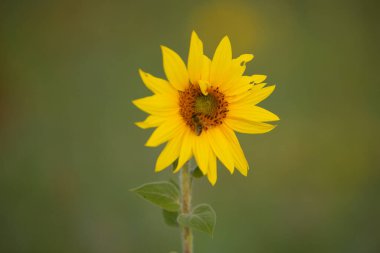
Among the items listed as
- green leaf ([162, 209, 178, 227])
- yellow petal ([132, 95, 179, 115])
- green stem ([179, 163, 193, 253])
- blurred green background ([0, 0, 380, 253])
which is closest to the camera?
yellow petal ([132, 95, 179, 115])

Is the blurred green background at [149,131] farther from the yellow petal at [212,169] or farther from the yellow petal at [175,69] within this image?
the yellow petal at [175,69]

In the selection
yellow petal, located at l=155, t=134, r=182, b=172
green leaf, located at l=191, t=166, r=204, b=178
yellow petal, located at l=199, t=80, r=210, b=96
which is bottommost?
green leaf, located at l=191, t=166, r=204, b=178

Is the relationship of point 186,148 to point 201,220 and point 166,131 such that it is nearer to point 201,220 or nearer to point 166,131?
point 166,131

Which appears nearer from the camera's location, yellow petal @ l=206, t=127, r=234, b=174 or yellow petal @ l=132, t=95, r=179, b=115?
yellow petal @ l=132, t=95, r=179, b=115

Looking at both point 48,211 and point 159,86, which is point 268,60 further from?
point 159,86

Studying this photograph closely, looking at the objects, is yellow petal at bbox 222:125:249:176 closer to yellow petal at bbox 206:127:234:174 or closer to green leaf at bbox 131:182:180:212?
yellow petal at bbox 206:127:234:174

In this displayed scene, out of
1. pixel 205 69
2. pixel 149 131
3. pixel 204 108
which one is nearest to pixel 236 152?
pixel 204 108

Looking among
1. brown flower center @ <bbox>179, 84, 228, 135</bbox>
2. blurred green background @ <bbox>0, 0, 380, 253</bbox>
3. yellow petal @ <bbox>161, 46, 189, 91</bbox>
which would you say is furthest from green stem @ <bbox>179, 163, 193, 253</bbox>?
blurred green background @ <bbox>0, 0, 380, 253</bbox>
